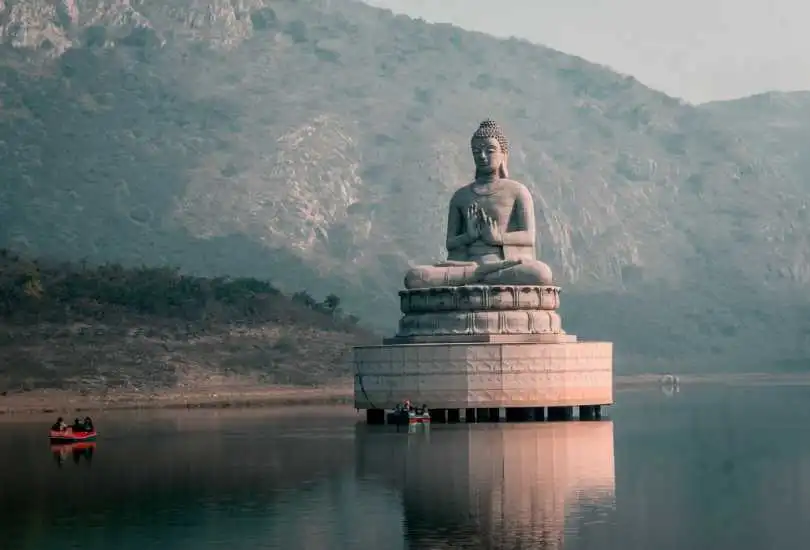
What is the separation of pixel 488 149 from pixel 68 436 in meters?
20.2

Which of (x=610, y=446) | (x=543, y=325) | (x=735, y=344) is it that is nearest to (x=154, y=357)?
(x=543, y=325)

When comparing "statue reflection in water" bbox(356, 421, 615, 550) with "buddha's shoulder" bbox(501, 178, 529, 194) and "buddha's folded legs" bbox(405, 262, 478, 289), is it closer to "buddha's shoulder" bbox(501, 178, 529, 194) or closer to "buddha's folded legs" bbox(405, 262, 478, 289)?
"buddha's folded legs" bbox(405, 262, 478, 289)

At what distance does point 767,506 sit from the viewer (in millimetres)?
40594

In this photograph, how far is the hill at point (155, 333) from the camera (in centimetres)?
10256

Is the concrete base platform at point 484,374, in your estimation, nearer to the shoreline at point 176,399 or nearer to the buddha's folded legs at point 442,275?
the buddha's folded legs at point 442,275

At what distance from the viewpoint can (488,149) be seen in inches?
2891

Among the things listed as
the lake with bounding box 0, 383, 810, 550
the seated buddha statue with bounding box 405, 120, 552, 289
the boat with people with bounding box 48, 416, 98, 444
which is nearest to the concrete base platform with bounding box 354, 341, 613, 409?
the lake with bounding box 0, 383, 810, 550

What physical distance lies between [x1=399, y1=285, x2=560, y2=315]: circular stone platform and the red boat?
1403 centimetres

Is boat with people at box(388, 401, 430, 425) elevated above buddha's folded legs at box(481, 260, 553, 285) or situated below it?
below

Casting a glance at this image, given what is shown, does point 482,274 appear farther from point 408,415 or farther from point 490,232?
point 408,415

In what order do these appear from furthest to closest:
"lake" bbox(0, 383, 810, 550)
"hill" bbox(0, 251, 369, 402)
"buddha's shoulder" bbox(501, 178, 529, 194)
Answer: "hill" bbox(0, 251, 369, 402)
"buddha's shoulder" bbox(501, 178, 529, 194)
"lake" bbox(0, 383, 810, 550)

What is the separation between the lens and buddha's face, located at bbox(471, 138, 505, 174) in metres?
73.4

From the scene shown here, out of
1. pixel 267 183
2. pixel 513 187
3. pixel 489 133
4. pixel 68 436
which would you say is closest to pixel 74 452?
pixel 68 436

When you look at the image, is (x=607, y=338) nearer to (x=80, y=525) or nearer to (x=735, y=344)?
(x=735, y=344)
